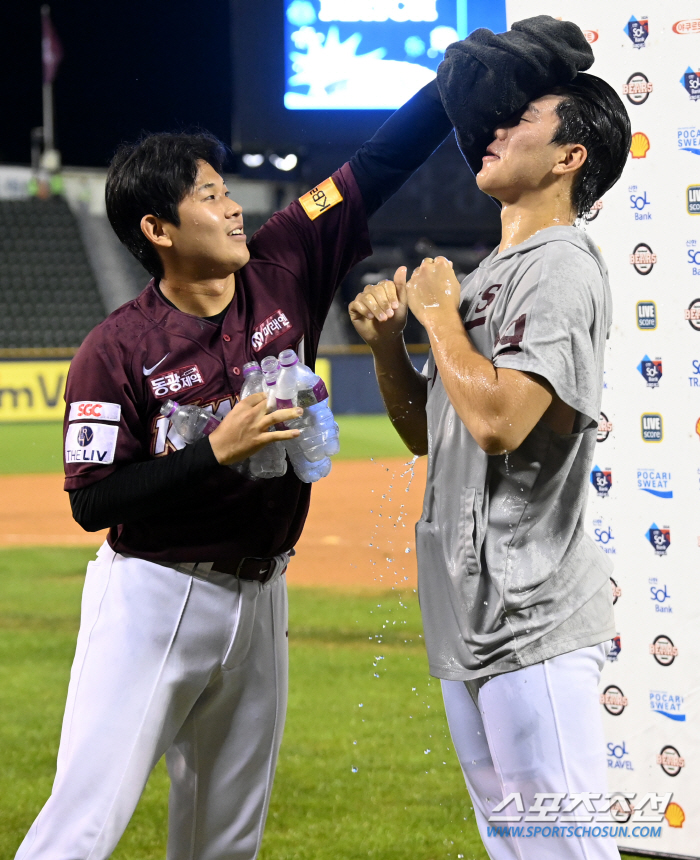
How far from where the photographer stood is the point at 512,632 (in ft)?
Result: 5.72

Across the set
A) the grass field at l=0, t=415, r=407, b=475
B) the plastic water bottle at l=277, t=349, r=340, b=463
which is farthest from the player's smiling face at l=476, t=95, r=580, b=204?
the grass field at l=0, t=415, r=407, b=475

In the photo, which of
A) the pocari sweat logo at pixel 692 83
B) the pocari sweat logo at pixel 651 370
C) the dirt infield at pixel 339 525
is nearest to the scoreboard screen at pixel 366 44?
the dirt infield at pixel 339 525

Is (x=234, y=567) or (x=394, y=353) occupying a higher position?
(x=394, y=353)

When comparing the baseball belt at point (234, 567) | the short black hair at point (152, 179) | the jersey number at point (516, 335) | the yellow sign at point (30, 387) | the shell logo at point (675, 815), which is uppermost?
the short black hair at point (152, 179)

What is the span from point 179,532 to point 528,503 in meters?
0.85

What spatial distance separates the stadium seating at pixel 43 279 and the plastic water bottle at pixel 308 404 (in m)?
20.5

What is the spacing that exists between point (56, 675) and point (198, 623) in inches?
142

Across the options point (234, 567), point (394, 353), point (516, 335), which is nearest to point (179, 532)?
point (234, 567)

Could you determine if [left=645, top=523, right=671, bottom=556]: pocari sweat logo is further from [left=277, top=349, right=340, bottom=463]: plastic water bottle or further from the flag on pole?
the flag on pole

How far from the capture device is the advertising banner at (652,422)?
300 centimetres

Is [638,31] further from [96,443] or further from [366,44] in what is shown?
[366,44]

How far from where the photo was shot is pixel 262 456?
2158 millimetres

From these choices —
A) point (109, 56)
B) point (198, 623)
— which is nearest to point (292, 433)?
point (198, 623)

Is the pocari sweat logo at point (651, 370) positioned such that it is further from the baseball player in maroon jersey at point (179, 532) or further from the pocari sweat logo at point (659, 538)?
the baseball player in maroon jersey at point (179, 532)
